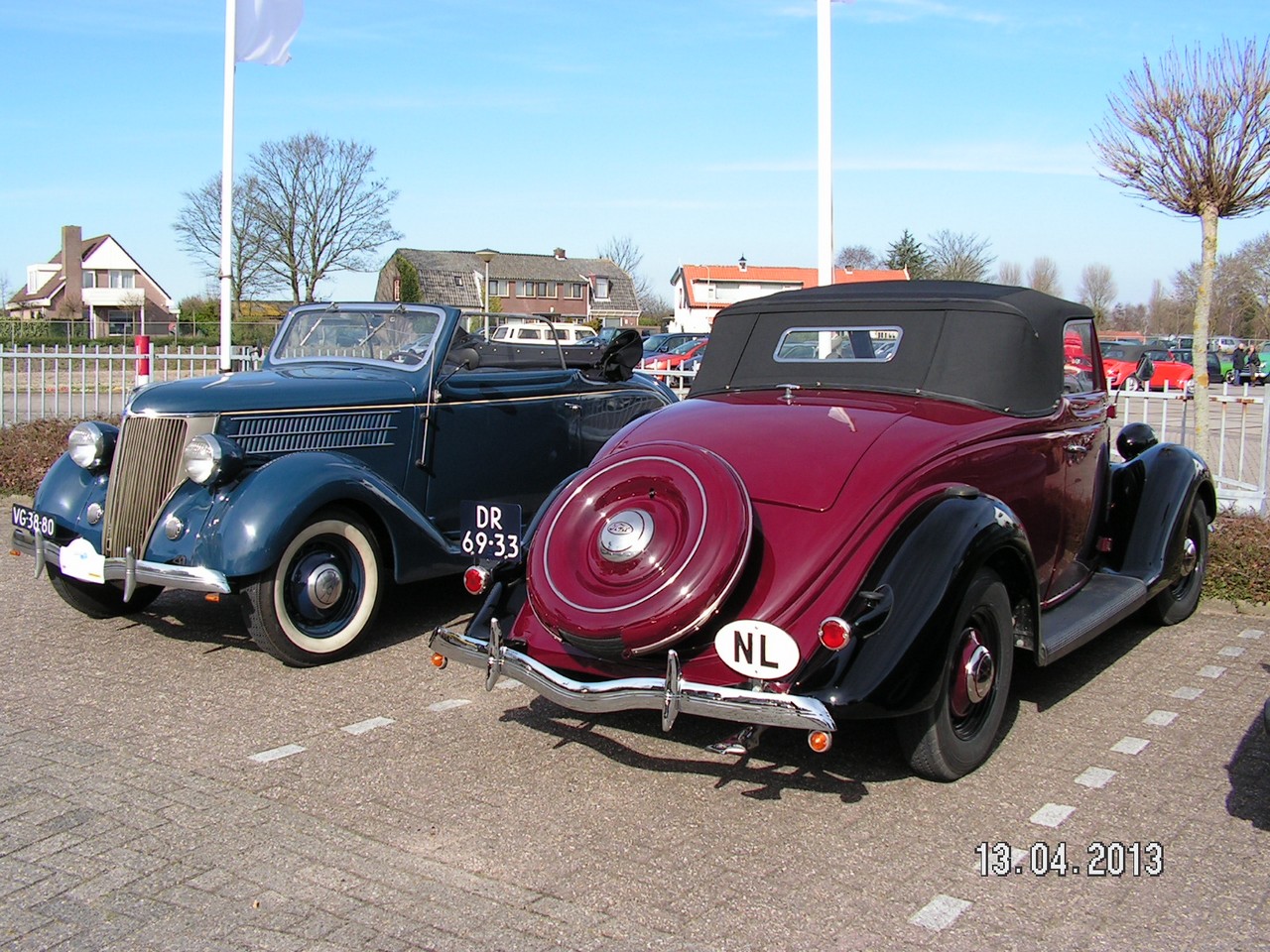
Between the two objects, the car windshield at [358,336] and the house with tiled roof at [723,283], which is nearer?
the car windshield at [358,336]

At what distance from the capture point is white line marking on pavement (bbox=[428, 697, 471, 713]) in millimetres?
4863

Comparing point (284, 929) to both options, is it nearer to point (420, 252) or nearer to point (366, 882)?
point (366, 882)

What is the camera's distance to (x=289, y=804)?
383 cm

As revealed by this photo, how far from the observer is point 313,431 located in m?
5.91

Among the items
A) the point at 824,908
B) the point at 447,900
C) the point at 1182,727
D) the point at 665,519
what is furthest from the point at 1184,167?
the point at 447,900

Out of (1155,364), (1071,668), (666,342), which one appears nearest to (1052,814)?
(1071,668)

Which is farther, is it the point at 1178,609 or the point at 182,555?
the point at 1178,609

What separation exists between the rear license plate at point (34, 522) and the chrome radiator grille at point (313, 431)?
45.9 inches

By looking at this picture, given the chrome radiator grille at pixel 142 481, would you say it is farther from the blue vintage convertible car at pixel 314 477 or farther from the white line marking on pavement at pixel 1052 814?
the white line marking on pavement at pixel 1052 814

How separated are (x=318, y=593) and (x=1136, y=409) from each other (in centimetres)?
1382

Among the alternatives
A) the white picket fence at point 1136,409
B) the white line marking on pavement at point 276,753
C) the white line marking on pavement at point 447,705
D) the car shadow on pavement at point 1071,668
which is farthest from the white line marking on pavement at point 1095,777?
the white picket fence at point 1136,409

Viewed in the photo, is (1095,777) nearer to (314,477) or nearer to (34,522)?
(314,477)

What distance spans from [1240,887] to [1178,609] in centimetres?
334

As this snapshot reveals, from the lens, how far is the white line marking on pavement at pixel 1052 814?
369cm
